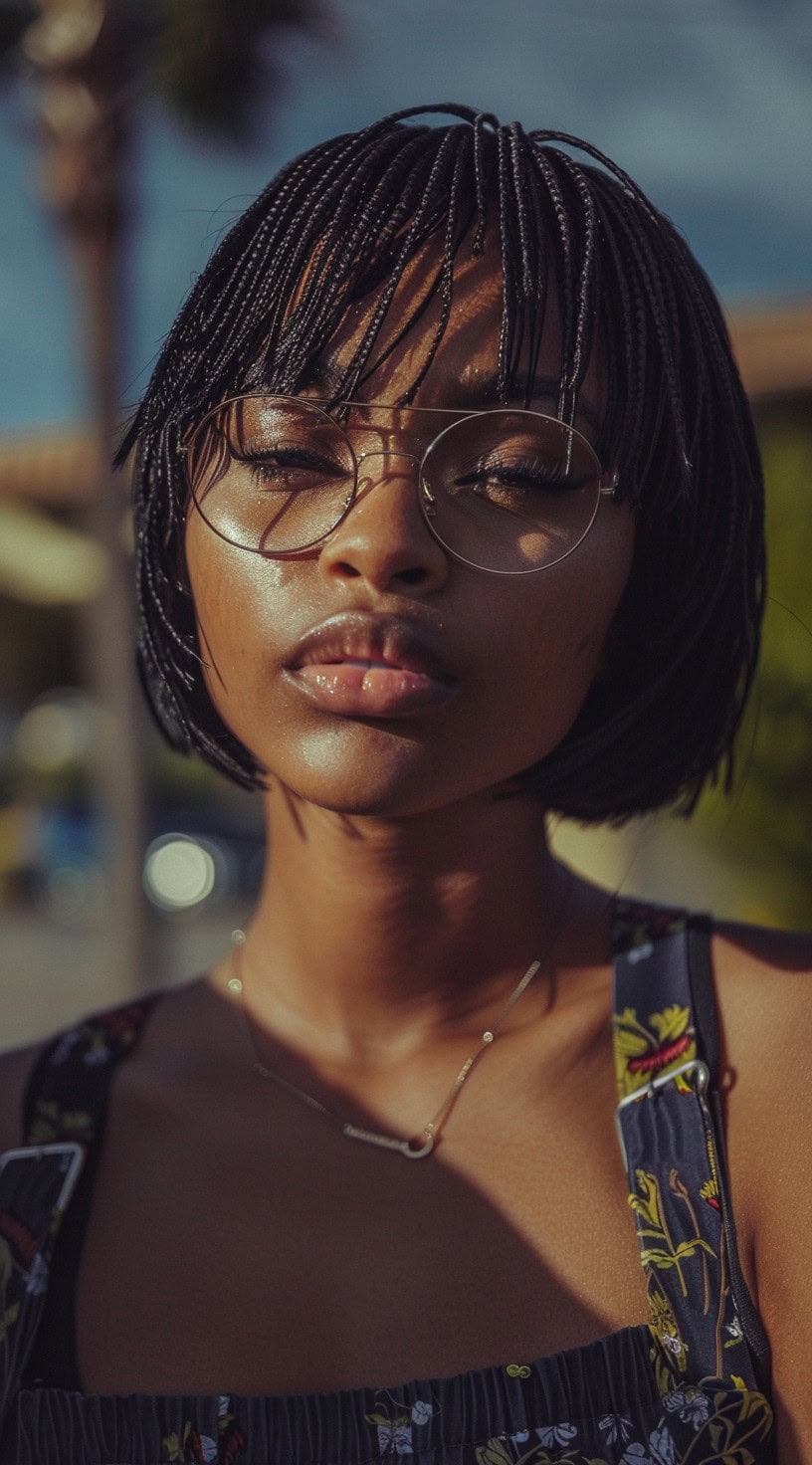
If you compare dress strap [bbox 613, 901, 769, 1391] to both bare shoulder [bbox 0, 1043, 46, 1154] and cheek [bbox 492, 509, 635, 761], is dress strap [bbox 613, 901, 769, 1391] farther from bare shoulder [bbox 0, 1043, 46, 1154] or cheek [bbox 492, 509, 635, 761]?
bare shoulder [bbox 0, 1043, 46, 1154]

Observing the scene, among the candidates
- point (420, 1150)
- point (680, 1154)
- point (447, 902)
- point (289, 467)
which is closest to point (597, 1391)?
point (680, 1154)

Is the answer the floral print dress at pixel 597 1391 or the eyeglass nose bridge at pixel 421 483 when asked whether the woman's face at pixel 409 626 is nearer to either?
the eyeglass nose bridge at pixel 421 483

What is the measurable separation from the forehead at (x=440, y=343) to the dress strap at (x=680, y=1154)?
2.40 feet

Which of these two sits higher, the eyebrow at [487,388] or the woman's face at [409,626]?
the eyebrow at [487,388]

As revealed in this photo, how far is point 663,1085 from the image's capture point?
1.82 meters

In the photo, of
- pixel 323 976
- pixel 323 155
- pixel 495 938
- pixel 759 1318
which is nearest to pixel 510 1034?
pixel 495 938

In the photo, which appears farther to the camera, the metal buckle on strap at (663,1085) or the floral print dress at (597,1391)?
the metal buckle on strap at (663,1085)

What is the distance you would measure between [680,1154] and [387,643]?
0.70 m

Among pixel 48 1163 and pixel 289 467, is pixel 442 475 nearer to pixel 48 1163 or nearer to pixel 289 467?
pixel 289 467

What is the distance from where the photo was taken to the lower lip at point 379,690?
5.41 feet

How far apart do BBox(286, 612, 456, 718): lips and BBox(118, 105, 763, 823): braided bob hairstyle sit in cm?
27

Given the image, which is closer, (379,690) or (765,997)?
(379,690)

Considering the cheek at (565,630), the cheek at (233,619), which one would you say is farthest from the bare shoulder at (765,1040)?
the cheek at (233,619)

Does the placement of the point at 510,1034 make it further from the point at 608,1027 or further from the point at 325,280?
the point at 325,280
